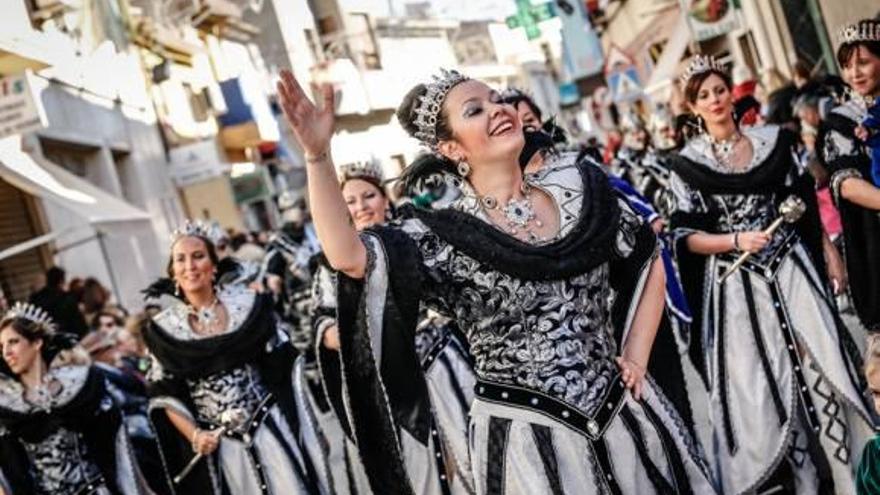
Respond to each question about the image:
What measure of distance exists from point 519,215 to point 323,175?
2.03 ft

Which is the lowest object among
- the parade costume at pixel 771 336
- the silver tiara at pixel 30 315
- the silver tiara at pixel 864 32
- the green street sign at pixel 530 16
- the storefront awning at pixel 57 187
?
the parade costume at pixel 771 336

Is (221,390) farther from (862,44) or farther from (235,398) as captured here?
(862,44)

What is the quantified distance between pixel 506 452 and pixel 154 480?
3695mm

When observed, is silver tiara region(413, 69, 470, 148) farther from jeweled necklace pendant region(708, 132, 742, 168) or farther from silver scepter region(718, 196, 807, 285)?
jeweled necklace pendant region(708, 132, 742, 168)

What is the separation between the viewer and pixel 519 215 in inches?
128

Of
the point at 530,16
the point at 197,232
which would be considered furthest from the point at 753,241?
the point at 530,16

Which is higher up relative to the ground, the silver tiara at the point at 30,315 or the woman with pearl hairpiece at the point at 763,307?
the silver tiara at the point at 30,315

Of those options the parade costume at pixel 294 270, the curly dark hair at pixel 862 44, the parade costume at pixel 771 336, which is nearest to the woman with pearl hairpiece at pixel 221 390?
the parade costume at pixel 771 336

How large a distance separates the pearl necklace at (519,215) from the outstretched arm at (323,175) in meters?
0.44

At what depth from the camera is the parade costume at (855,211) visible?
4.95 m

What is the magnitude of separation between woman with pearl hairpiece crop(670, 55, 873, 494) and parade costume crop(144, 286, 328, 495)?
205 centimetres

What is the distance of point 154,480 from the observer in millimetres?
6375

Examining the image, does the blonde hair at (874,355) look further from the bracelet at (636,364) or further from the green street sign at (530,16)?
the green street sign at (530,16)

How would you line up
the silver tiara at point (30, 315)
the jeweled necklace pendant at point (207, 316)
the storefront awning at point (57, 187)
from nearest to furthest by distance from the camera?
the jeweled necklace pendant at point (207, 316), the silver tiara at point (30, 315), the storefront awning at point (57, 187)
